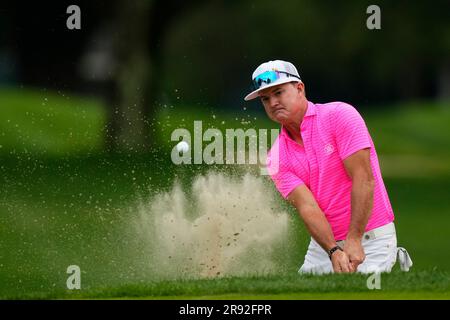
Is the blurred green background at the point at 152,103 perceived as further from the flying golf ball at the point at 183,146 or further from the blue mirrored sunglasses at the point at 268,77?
the blue mirrored sunglasses at the point at 268,77

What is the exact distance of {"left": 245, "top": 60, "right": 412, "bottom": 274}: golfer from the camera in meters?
7.96

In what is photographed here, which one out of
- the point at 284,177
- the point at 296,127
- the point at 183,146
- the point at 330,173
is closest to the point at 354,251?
the point at 330,173

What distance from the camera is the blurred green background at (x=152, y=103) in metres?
15.7

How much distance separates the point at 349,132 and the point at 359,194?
0.39 m

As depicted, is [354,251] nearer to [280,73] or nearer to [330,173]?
[330,173]

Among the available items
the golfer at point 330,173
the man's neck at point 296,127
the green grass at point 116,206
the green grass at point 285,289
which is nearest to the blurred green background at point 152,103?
the green grass at point 116,206

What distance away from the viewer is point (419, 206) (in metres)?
24.3

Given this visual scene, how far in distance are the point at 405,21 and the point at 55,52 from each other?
453 inches

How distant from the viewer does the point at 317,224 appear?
8.17 meters

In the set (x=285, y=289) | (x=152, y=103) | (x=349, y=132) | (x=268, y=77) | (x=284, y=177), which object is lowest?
(x=285, y=289)

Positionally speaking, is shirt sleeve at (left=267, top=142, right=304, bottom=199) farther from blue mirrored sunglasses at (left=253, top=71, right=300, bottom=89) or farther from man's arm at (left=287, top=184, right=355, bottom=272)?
blue mirrored sunglasses at (left=253, top=71, right=300, bottom=89)

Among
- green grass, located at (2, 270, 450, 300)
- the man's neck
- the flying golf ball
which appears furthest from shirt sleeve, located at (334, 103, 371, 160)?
the flying golf ball

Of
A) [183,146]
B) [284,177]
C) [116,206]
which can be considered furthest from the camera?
[116,206]

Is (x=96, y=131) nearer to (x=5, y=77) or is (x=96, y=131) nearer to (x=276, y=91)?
(x=5, y=77)
